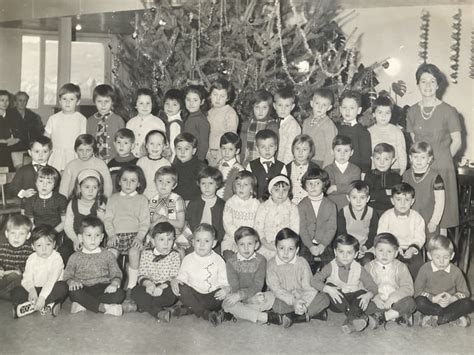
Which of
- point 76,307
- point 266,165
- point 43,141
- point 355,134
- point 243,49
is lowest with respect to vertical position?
point 76,307

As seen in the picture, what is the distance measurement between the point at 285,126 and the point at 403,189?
3.43 feet

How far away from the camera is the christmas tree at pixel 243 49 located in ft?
15.7

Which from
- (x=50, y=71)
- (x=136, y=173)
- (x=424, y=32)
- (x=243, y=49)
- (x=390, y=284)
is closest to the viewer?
(x=390, y=284)

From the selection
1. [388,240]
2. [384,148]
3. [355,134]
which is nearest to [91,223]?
[388,240]

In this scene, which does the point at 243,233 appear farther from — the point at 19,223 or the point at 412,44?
the point at 412,44

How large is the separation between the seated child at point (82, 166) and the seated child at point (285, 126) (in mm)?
1332

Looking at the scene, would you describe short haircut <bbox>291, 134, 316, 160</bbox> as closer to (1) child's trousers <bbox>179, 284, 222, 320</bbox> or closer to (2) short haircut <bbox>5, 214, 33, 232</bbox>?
(1) child's trousers <bbox>179, 284, 222, 320</bbox>

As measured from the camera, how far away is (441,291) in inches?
135

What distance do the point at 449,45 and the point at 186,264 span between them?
4.30 m

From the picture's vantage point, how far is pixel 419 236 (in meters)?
3.72

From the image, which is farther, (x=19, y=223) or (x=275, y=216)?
(x=275, y=216)

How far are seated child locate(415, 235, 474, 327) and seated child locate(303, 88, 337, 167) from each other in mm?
1083

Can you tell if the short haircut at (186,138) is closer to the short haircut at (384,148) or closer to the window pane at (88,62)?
the short haircut at (384,148)

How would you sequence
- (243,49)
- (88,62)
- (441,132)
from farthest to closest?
(88,62)
(243,49)
(441,132)
